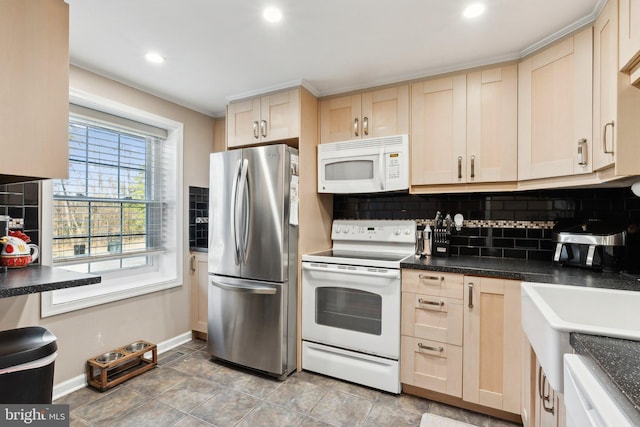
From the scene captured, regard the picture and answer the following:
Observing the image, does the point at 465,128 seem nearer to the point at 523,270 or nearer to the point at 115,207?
the point at 523,270

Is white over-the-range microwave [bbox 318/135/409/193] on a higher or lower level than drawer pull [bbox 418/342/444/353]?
higher

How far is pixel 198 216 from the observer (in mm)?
3193

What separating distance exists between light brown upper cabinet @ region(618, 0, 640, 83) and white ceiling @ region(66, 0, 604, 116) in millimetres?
303

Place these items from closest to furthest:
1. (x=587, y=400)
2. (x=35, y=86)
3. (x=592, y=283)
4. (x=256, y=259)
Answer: (x=587, y=400) < (x=35, y=86) < (x=592, y=283) < (x=256, y=259)

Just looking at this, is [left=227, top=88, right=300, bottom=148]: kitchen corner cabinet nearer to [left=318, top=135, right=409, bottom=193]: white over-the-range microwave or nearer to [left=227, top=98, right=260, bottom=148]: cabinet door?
[left=227, top=98, right=260, bottom=148]: cabinet door

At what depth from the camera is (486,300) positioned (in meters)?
1.89

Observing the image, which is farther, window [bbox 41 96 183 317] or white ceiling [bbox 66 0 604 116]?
window [bbox 41 96 183 317]

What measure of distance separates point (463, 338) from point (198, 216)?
2585mm

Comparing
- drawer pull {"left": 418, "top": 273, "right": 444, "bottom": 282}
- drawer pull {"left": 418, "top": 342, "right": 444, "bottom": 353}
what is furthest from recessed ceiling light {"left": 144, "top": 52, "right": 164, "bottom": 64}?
drawer pull {"left": 418, "top": 342, "right": 444, "bottom": 353}

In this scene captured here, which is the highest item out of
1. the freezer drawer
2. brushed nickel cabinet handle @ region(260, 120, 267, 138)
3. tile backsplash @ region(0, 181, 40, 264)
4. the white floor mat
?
brushed nickel cabinet handle @ region(260, 120, 267, 138)

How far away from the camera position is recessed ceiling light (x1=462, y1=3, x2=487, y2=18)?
5.17ft

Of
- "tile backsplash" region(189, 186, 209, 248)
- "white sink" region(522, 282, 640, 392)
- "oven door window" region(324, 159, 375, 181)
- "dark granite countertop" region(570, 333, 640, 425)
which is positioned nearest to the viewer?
"dark granite countertop" region(570, 333, 640, 425)

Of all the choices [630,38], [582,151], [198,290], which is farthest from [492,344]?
[198,290]

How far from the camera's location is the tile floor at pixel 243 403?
1867 mm
